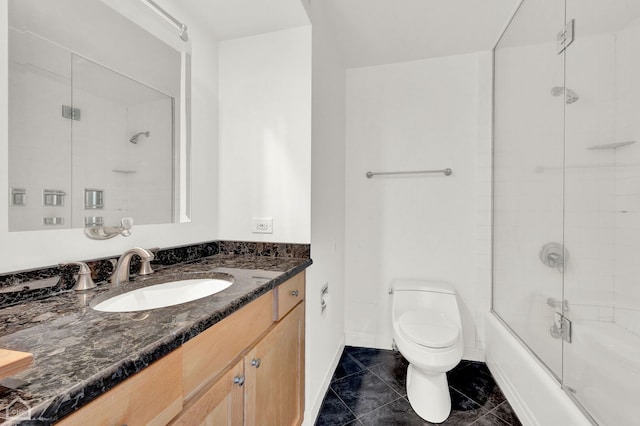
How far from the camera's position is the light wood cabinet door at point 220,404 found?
69 cm

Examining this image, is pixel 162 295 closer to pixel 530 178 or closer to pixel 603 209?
pixel 603 209

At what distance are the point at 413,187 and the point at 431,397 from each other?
4.61 ft

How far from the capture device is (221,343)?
822 millimetres

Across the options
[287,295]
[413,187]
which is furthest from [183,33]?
[413,187]

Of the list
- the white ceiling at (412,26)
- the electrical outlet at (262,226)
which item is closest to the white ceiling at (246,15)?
the white ceiling at (412,26)

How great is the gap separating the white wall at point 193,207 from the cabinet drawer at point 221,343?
0.57 meters

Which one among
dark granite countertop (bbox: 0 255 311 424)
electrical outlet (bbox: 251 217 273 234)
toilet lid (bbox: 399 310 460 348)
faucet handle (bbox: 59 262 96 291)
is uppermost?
electrical outlet (bbox: 251 217 273 234)

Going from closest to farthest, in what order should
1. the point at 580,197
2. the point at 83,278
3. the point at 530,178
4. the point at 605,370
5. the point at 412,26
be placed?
the point at 83,278 < the point at 605,370 < the point at 580,197 < the point at 530,178 < the point at 412,26

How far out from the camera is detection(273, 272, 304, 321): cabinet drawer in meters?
1.17

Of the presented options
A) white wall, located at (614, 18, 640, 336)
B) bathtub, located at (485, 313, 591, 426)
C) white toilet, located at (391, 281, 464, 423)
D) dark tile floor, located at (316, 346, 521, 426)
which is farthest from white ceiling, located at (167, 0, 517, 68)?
dark tile floor, located at (316, 346, 521, 426)

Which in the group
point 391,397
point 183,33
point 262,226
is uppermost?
point 183,33

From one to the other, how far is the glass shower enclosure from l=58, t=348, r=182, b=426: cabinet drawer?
1.48m

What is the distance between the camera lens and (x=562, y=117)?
1.40 metres

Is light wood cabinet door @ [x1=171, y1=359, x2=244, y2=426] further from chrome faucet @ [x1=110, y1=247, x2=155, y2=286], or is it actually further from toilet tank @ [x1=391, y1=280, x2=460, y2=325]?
toilet tank @ [x1=391, y1=280, x2=460, y2=325]
